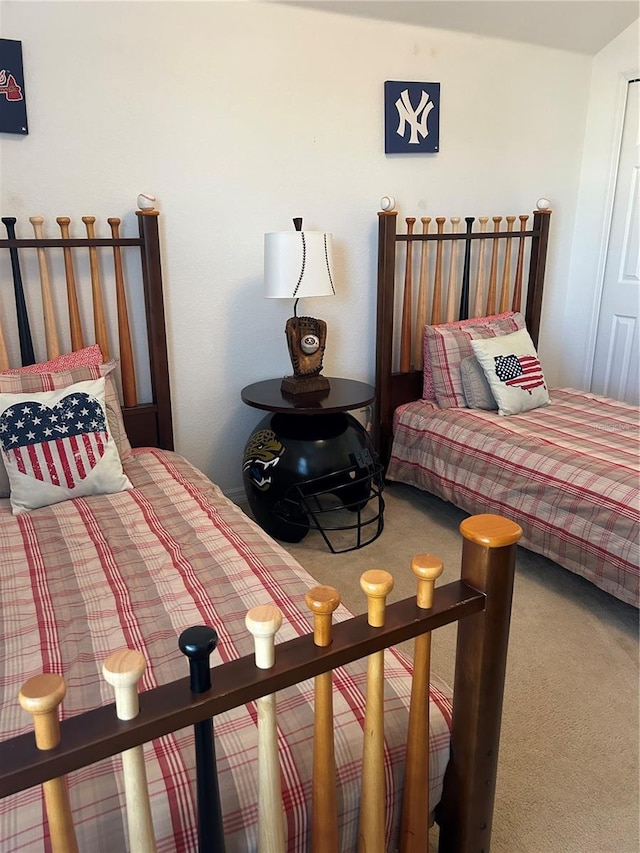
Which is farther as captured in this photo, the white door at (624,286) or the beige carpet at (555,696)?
the white door at (624,286)

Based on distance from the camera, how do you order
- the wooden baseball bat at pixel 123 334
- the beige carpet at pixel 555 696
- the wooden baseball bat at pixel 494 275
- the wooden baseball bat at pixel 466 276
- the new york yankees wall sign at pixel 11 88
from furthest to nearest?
the wooden baseball bat at pixel 494 275 < the wooden baseball bat at pixel 466 276 < the wooden baseball bat at pixel 123 334 < the new york yankees wall sign at pixel 11 88 < the beige carpet at pixel 555 696

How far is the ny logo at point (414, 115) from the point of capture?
284cm

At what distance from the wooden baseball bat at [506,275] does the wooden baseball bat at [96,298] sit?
79.2 inches

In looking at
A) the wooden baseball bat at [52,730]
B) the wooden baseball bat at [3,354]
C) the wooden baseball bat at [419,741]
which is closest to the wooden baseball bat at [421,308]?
the wooden baseball bat at [3,354]

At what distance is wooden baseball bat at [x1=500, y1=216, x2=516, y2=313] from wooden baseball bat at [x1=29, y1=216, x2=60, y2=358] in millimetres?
2187

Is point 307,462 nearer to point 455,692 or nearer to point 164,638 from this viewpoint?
point 164,638

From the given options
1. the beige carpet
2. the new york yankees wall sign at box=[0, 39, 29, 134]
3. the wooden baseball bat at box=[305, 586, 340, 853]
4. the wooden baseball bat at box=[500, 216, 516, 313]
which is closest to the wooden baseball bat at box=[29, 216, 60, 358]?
the new york yankees wall sign at box=[0, 39, 29, 134]

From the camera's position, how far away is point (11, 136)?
6.99 ft

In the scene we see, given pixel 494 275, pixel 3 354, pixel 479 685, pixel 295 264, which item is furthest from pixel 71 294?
pixel 494 275

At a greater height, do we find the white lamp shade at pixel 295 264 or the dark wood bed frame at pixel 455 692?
the white lamp shade at pixel 295 264

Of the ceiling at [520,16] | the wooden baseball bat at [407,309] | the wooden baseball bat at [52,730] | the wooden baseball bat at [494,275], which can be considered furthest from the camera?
the wooden baseball bat at [494,275]

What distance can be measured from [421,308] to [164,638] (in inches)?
86.9

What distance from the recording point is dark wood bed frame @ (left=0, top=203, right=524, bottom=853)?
25.9 inches

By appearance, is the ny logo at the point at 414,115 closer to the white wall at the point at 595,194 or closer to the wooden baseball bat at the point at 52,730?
the white wall at the point at 595,194
